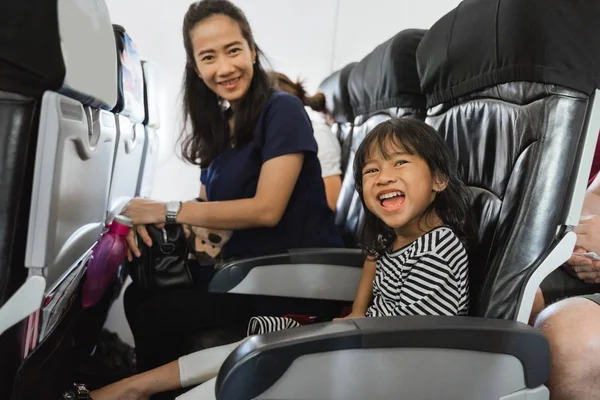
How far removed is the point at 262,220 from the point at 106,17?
650 millimetres

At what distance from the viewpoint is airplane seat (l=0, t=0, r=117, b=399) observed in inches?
27.1

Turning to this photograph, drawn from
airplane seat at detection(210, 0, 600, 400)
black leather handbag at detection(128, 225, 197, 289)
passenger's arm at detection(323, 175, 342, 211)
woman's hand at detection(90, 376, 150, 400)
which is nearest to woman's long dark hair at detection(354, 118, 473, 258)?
airplane seat at detection(210, 0, 600, 400)

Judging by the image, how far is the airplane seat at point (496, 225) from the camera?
31.1 inches

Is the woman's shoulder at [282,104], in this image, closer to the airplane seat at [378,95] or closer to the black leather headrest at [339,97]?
the airplane seat at [378,95]

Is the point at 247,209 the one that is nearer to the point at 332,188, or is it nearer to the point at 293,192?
the point at 293,192

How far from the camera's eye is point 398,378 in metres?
0.83

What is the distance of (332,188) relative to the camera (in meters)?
2.22

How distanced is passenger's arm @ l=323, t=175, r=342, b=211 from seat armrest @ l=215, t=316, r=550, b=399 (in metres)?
1.37

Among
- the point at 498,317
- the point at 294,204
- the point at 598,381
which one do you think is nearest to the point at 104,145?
the point at 294,204

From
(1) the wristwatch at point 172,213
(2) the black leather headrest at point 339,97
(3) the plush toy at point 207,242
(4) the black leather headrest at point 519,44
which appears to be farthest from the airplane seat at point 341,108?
(4) the black leather headrest at point 519,44

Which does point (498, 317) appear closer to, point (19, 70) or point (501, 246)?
point (501, 246)

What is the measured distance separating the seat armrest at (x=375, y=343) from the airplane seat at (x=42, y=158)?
1.01 feet

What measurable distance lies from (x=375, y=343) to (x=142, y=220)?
2.90 feet

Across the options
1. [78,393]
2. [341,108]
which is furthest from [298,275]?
[341,108]
